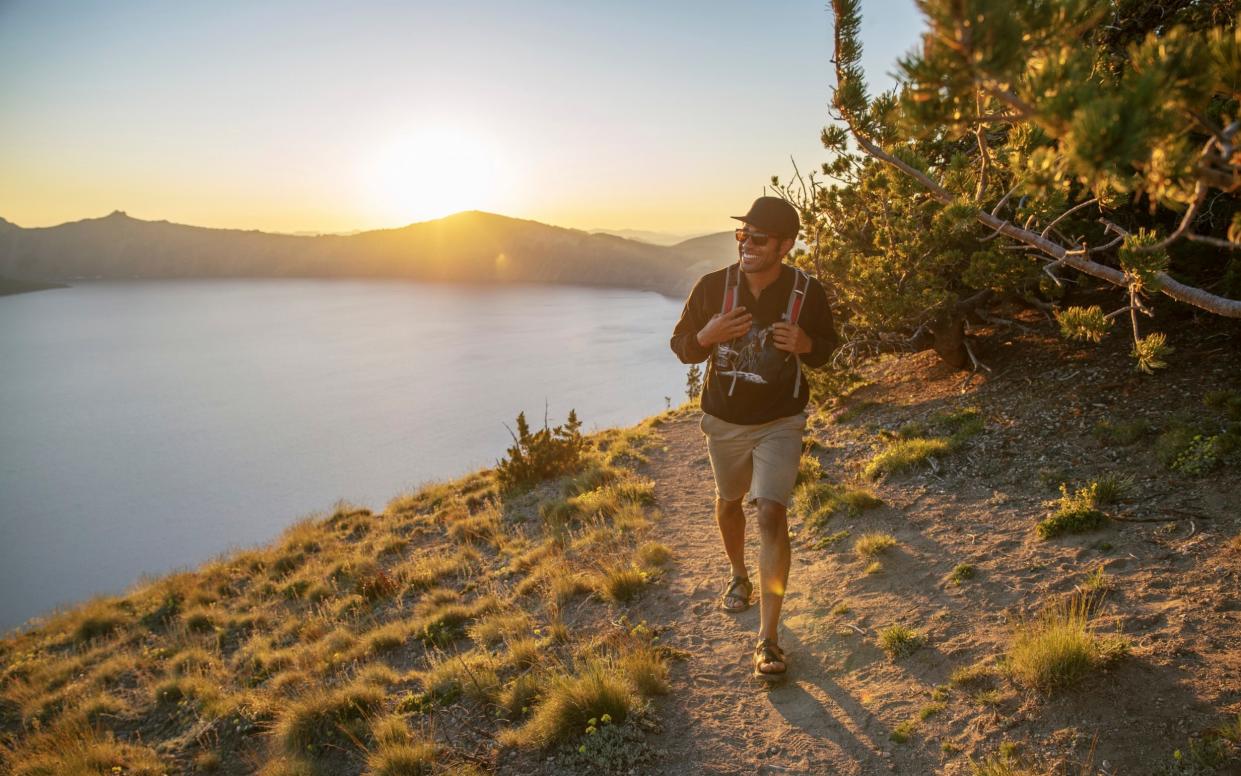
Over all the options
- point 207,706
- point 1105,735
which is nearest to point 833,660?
point 1105,735

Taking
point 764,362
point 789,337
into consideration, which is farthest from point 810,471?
point 789,337

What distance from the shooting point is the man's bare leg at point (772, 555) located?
3619 millimetres

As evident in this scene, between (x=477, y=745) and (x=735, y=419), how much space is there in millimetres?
2726

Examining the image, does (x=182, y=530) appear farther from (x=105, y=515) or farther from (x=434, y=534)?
(x=434, y=534)

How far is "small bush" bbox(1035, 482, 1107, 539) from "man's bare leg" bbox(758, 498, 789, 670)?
95.6 inches

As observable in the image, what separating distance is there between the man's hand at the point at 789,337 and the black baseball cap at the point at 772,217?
0.54 metres

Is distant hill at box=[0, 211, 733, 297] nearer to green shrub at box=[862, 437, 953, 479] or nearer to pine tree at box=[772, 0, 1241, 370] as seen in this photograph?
green shrub at box=[862, 437, 953, 479]

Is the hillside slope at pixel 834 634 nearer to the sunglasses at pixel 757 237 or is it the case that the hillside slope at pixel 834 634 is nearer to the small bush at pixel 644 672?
the small bush at pixel 644 672

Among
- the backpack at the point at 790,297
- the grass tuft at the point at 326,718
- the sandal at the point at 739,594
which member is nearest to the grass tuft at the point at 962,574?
the sandal at the point at 739,594

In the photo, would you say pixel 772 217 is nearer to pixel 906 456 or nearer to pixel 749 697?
pixel 749 697

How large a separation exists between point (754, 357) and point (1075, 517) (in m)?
2.98

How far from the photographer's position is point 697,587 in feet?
18.3

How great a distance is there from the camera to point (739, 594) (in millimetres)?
4789

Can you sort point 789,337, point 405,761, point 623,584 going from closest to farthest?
point 789,337 < point 405,761 < point 623,584
